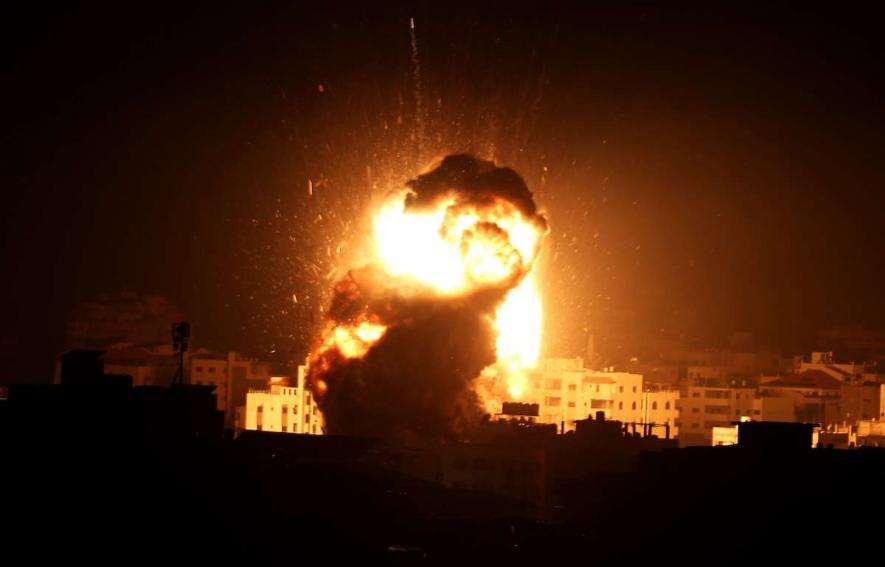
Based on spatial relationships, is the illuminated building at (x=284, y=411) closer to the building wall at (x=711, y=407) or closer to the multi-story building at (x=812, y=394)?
the building wall at (x=711, y=407)

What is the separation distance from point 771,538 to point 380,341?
2770cm

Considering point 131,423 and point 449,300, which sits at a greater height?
point 449,300

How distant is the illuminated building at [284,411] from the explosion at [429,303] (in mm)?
19447

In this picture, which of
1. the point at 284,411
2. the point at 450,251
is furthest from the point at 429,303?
the point at 284,411

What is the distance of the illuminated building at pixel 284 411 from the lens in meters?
82.9

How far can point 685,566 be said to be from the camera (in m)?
36.1

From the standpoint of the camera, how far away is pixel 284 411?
84.9 meters

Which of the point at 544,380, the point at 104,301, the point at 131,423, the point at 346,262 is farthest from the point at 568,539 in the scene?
the point at 104,301

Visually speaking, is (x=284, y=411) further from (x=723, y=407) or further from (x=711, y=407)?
(x=723, y=407)

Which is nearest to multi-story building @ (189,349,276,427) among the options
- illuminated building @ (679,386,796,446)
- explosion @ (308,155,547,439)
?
illuminated building @ (679,386,796,446)

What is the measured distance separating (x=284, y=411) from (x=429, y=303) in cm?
2585

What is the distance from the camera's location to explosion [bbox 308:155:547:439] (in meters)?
60.7

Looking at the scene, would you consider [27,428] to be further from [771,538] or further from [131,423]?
[771,538]

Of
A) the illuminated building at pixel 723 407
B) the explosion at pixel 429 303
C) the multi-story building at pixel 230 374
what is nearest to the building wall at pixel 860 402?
the illuminated building at pixel 723 407
